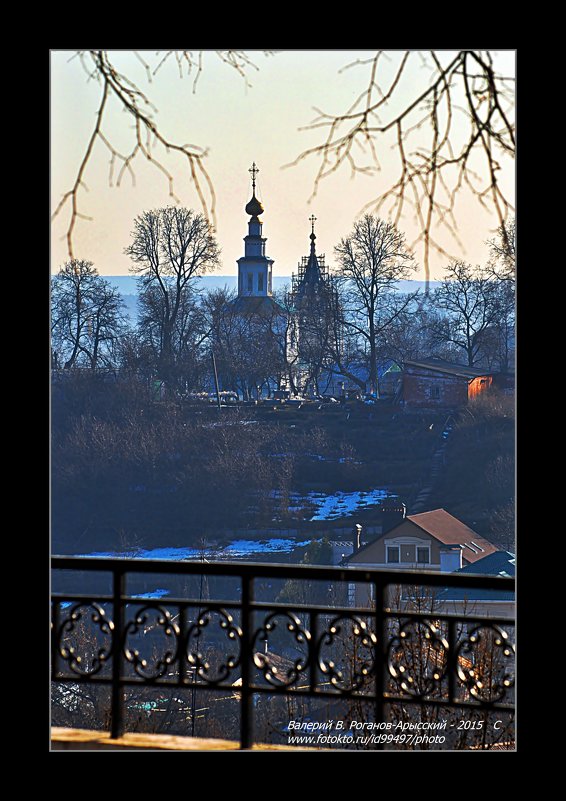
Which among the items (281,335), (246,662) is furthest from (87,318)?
(246,662)

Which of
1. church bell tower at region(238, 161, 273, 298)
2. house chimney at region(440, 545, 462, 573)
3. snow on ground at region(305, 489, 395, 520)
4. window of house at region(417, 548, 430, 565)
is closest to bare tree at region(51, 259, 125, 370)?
church bell tower at region(238, 161, 273, 298)

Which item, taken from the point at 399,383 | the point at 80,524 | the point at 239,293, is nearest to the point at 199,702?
the point at 80,524

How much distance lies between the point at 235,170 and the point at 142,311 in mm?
4991

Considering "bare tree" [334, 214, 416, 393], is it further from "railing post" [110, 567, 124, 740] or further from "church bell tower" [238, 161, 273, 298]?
"railing post" [110, 567, 124, 740]

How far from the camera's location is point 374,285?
1012 inches

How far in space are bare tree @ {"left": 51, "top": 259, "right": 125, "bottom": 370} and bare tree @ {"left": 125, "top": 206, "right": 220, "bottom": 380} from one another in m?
1.06

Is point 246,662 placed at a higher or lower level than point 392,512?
higher

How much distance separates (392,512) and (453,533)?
3712mm

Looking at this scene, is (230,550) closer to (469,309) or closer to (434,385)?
(434,385)
